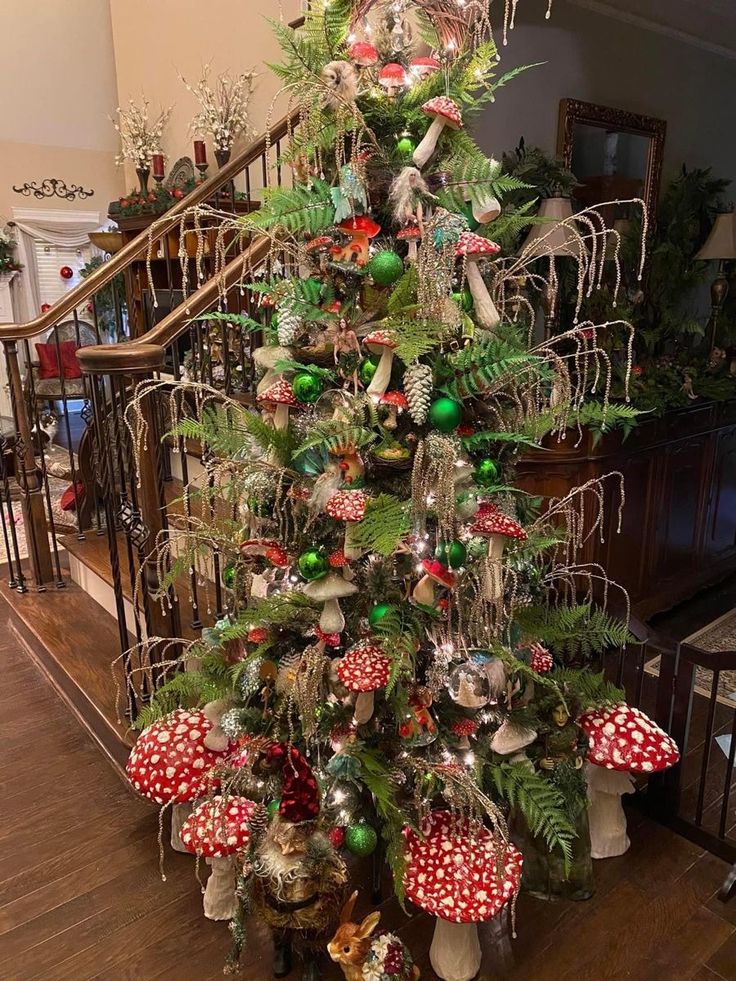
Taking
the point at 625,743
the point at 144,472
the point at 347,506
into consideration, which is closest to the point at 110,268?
the point at 144,472

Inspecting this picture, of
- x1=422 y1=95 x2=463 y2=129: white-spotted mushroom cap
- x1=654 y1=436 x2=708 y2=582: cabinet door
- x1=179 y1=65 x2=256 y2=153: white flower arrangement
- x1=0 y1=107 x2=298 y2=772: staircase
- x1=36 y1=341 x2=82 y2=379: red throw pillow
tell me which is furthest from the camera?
x1=36 y1=341 x2=82 y2=379: red throw pillow

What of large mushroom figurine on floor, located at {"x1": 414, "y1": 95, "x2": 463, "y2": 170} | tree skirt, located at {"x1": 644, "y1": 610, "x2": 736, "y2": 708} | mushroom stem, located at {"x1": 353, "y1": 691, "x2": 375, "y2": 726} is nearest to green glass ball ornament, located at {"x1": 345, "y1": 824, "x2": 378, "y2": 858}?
mushroom stem, located at {"x1": 353, "y1": 691, "x2": 375, "y2": 726}

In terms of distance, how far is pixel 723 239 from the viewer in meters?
3.78

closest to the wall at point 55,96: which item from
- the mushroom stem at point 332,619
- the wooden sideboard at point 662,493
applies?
the wooden sideboard at point 662,493

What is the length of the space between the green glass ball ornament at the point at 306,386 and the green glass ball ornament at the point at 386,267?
0.24 meters

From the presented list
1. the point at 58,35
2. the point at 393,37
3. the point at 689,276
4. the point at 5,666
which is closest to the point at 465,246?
the point at 393,37

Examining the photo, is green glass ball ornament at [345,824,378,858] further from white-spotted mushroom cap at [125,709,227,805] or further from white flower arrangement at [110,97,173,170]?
white flower arrangement at [110,97,173,170]

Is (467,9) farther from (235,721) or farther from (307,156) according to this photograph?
(235,721)

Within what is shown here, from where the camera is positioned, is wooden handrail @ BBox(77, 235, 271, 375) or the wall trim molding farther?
the wall trim molding

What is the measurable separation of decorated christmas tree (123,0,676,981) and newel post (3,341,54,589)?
5.98 feet

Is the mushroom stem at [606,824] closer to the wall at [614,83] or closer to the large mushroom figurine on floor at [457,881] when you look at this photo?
the large mushroom figurine on floor at [457,881]

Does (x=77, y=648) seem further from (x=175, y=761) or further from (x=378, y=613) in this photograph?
(x=378, y=613)

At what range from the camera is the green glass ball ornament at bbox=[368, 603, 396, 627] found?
1.53m

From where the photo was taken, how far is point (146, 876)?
1.91 metres
